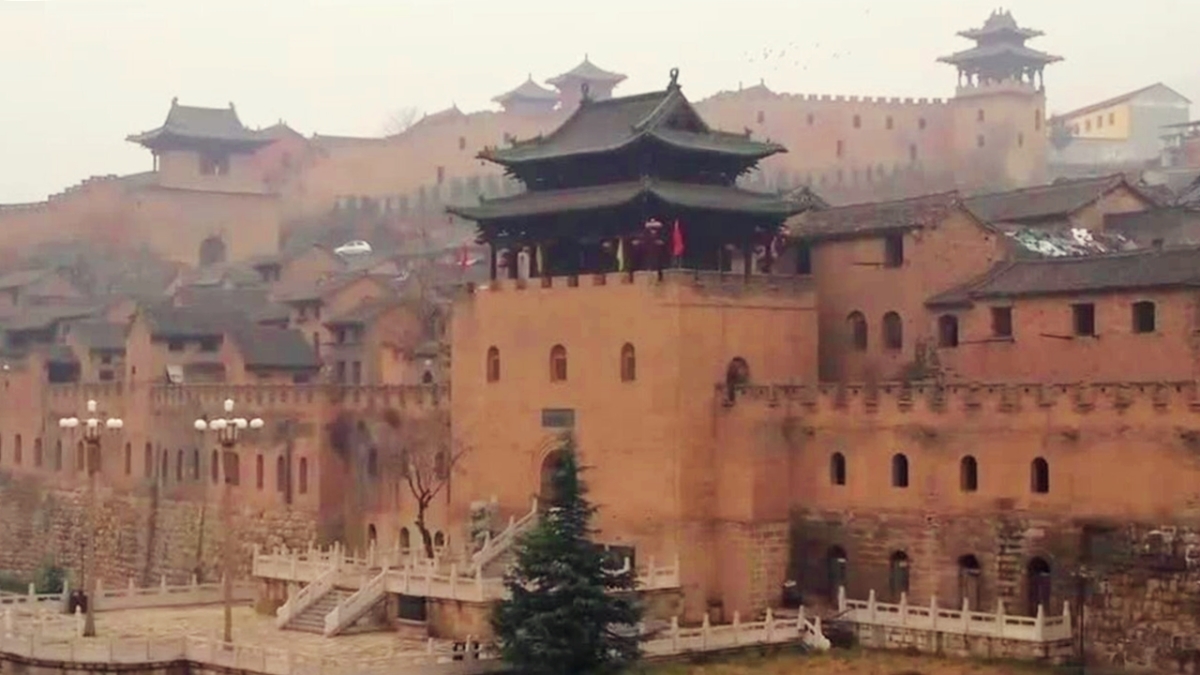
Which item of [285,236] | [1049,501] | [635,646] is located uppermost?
[285,236]

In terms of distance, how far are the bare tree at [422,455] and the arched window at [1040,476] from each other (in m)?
14.0

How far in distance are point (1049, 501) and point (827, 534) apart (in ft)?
18.3

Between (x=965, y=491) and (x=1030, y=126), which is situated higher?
(x=1030, y=126)

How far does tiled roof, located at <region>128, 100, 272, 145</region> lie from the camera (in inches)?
3382

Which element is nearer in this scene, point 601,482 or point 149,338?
point 601,482

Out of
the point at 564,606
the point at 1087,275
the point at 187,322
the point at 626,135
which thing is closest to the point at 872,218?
the point at 626,135

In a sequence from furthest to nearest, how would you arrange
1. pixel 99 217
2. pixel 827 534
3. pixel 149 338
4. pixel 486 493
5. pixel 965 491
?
pixel 99 217, pixel 149 338, pixel 486 493, pixel 827 534, pixel 965 491

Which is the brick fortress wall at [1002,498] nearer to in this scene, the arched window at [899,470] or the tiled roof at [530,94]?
the arched window at [899,470]

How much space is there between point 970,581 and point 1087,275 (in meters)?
6.99

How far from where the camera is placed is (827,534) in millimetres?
41469

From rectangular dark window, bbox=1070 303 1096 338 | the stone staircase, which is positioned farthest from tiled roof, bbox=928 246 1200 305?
the stone staircase

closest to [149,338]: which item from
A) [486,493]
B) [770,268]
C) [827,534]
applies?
[486,493]

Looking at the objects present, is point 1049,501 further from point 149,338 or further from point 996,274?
point 149,338

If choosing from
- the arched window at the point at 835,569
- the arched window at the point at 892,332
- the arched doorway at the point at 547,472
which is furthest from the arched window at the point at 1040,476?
the arched doorway at the point at 547,472
